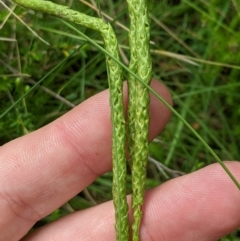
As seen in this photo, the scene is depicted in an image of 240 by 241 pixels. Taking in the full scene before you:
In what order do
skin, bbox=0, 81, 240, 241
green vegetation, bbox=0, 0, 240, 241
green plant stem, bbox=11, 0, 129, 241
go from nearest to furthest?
1. green plant stem, bbox=11, 0, 129, 241
2. skin, bbox=0, 81, 240, 241
3. green vegetation, bbox=0, 0, 240, 241

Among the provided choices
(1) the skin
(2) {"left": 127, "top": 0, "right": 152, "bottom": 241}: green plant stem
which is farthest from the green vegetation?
(2) {"left": 127, "top": 0, "right": 152, "bottom": 241}: green plant stem

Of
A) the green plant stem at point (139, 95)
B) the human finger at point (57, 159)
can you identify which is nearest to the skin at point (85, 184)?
the human finger at point (57, 159)

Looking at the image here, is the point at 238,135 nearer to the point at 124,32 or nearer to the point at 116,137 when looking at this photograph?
the point at 124,32

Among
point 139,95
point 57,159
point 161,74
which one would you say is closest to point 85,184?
point 57,159

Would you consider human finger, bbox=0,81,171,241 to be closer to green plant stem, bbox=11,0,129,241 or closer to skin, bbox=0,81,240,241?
skin, bbox=0,81,240,241

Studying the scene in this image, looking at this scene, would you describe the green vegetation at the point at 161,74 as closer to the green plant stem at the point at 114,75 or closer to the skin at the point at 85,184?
the skin at the point at 85,184

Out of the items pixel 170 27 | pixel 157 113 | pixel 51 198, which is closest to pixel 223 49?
pixel 170 27

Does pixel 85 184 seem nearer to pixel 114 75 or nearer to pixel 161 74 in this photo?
pixel 114 75
